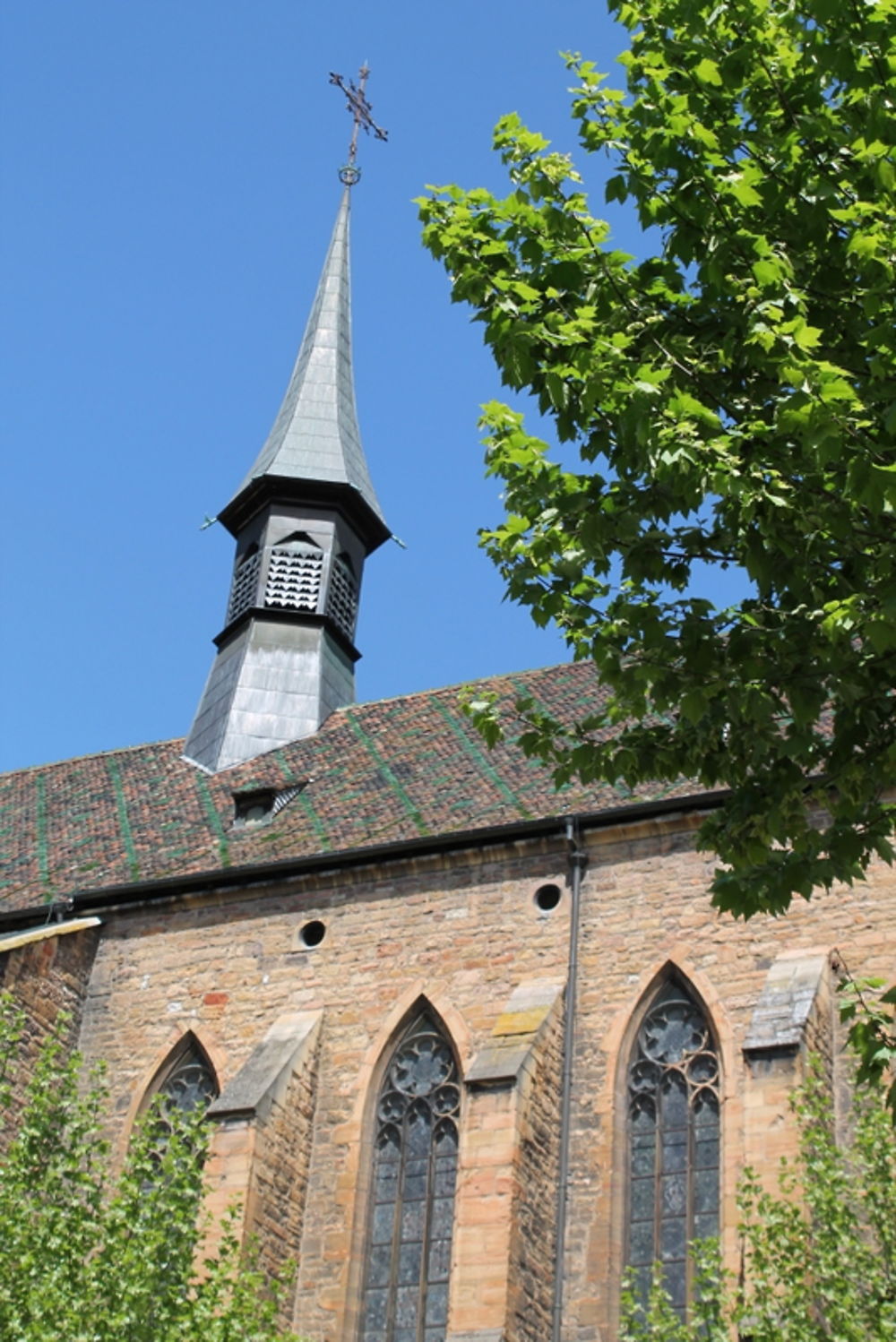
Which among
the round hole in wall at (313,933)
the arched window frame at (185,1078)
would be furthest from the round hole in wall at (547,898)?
the arched window frame at (185,1078)

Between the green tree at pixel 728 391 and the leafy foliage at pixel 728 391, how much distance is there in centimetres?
1

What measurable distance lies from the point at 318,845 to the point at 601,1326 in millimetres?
5957

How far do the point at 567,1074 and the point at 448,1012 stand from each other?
1.36 metres

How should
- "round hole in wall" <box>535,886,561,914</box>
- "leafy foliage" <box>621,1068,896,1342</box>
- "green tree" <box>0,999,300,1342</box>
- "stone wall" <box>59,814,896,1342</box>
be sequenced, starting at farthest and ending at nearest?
1. "round hole in wall" <box>535,886,561,914</box>
2. "stone wall" <box>59,814,896,1342</box>
3. "green tree" <box>0,999,300,1342</box>
4. "leafy foliage" <box>621,1068,896,1342</box>

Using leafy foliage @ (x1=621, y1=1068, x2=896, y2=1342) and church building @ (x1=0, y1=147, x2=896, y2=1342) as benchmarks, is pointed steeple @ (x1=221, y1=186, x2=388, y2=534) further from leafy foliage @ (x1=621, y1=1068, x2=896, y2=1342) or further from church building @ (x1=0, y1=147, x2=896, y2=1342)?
leafy foliage @ (x1=621, y1=1068, x2=896, y2=1342)

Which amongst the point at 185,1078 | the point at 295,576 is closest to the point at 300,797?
the point at 185,1078

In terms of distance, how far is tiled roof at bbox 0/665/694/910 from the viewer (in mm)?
18531

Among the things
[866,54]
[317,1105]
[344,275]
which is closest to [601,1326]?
[317,1105]

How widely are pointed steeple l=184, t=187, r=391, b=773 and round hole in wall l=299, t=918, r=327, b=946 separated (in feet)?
17.4

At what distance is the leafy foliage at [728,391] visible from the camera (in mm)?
7637

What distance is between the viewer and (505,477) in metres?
8.89

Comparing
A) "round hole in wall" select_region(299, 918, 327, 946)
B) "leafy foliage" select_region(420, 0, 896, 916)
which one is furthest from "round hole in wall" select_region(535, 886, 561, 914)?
"leafy foliage" select_region(420, 0, 896, 916)

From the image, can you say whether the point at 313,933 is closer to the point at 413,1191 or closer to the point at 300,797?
the point at 413,1191

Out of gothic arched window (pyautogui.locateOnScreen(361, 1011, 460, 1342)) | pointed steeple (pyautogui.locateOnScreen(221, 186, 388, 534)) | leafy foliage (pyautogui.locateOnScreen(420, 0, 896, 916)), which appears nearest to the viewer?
leafy foliage (pyautogui.locateOnScreen(420, 0, 896, 916))
